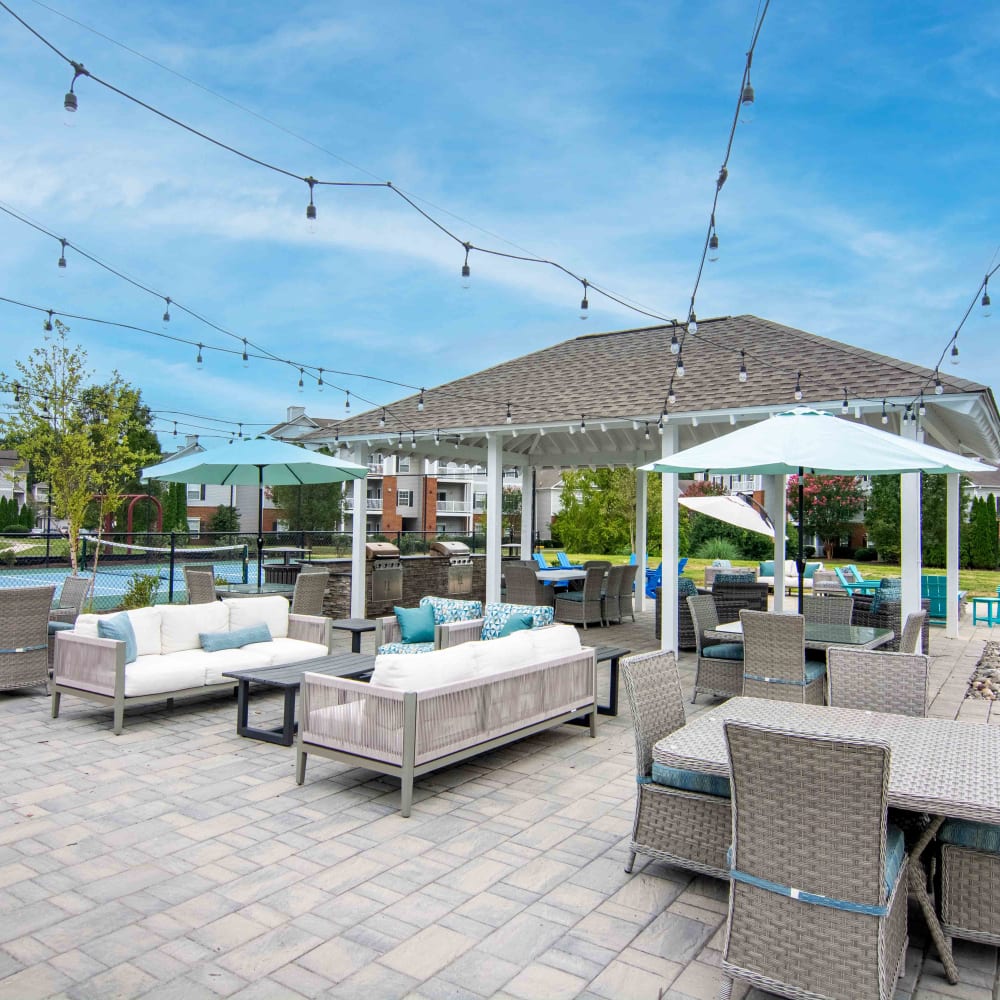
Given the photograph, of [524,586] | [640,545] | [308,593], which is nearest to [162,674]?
[308,593]

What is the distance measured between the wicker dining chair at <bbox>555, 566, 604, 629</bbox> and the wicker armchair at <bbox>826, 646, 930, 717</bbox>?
23.7 ft

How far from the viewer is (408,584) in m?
12.5

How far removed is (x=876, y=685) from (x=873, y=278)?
27.5 ft

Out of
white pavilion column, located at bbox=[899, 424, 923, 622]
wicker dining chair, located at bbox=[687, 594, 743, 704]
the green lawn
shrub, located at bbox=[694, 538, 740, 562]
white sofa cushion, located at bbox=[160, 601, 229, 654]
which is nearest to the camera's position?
white sofa cushion, located at bbox=[160, 601, 229, 654]

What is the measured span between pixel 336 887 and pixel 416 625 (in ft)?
11.5

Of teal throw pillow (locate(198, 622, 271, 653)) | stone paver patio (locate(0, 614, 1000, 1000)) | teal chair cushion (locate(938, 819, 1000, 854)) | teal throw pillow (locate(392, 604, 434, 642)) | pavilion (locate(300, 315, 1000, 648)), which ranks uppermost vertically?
pavilion (locate(300, 315, 1000, 648))

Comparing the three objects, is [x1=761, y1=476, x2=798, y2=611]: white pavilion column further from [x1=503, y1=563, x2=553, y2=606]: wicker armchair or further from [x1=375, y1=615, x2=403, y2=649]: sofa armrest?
[x1=375, y1=615, x2=403, y2=649]: sofa armrest

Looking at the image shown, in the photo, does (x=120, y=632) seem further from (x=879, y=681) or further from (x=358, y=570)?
(x=358, y=570)

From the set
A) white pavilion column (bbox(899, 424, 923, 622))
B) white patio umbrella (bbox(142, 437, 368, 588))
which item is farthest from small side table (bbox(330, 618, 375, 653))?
white pavilion column (bbox(899, 424, 923, 622))

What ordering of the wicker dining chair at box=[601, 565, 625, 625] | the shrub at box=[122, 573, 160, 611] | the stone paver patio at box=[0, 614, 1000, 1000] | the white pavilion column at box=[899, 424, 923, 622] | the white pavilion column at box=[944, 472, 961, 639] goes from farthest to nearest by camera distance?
the wicker dining chair at box=[601, 565, 625, 625]
the white pavilion column at box=[944, 472, 961, 639]
the shrub at box=[122, 573, 160, 611]
the white pavilion column at box=[899, 424, 923, 622]
the stone paver patio at box=[0, 614, 1000, 1000]

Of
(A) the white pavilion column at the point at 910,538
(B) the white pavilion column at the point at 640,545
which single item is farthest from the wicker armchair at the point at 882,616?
(B) the white pavilion column at the point at 640,545

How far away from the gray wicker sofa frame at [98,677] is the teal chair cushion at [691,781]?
3.81m

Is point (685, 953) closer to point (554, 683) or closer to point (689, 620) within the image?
point (554, 683)

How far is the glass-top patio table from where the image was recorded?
6.06 metres
